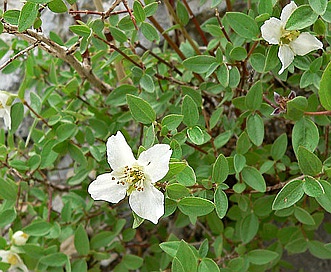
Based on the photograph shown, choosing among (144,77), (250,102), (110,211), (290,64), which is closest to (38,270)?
(110,211)

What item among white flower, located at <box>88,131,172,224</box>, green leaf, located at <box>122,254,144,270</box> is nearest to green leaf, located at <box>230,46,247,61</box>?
white flower, located at <box>88,131,172,224</box>

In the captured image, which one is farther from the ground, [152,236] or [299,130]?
[299,130]

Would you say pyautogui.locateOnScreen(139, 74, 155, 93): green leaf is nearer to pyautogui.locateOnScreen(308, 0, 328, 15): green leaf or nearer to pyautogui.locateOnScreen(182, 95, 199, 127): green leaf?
pyautogui.locateOnScreen(182, 95, 199, 127): green leaf

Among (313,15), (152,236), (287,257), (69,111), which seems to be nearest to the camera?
(313,15)

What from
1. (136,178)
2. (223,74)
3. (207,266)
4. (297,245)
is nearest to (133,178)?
(136,178)

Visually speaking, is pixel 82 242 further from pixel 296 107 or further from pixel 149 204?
pixel 296 107

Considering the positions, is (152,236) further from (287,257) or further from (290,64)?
(290,64)
